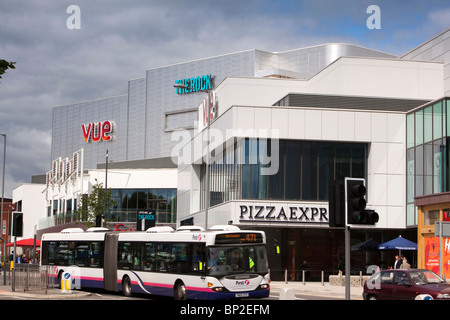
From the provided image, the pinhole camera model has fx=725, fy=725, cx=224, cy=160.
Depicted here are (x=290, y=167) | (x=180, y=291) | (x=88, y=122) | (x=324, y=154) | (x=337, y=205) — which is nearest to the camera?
(x=337, y=205)

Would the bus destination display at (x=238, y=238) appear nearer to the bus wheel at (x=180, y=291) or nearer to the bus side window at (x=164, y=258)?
the bus wheel at (x=180, y=291)

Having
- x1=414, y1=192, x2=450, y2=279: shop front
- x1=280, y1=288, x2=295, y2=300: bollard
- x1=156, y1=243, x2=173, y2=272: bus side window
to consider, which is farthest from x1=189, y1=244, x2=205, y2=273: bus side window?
x1=414, y1=192, x2=450, y2=279: shop front

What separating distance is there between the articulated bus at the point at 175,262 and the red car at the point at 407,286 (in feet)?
11.6

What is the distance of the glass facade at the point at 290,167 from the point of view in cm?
4506

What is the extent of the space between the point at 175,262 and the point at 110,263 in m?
5.58

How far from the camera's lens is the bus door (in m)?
30.0

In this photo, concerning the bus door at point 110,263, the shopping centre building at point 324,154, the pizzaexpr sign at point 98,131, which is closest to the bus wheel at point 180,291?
the bus door at point 110,263

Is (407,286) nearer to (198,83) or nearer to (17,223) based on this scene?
(17,223)

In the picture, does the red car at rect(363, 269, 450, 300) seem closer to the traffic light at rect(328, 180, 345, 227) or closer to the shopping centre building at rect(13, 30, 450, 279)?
the traffic light at rect(328, 180, 345, 227)

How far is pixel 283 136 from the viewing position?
45.1 metres

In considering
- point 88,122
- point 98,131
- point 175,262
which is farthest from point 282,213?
point 88,122

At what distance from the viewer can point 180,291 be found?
2509cm

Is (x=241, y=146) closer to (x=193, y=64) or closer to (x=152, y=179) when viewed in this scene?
(x=152, y=179)
